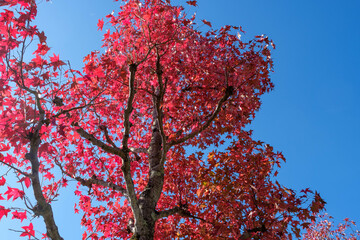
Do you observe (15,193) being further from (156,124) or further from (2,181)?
(156,124)

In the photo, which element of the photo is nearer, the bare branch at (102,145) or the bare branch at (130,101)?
the bare branch at (130,101)

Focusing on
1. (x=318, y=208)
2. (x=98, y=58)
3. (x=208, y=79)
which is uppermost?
(x=98, y=58)

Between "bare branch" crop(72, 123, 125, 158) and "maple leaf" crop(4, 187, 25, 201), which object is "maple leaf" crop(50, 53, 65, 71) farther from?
"maple leaf" crop(4, 187, 25, 201)

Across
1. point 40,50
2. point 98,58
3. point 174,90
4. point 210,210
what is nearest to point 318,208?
point 210,210

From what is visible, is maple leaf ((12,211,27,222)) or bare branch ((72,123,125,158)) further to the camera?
bare branch ((72,123,125,158))

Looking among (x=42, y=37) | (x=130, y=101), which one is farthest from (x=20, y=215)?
(x=42, y=37)

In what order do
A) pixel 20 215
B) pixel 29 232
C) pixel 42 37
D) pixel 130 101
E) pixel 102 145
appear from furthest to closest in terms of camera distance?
pixel 102 145 < pixel 130 101 < pixel 42 37 < pixel 20 215 < pixel 29 232

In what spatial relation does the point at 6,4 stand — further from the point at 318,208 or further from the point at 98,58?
the point at 318,208

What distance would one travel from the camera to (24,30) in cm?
509

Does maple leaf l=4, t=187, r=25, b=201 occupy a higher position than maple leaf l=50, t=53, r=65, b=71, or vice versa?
maple leaf l=50, t=53, r=65, b=71

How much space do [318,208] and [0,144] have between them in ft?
23.8

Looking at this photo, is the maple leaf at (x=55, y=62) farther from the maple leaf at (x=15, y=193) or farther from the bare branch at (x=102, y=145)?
the maple leaf at (x=15, y=193)

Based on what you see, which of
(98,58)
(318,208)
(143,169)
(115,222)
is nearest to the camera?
(318,208)

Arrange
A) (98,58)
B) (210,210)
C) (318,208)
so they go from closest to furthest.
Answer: (318,208), (210,210), (98,58)
